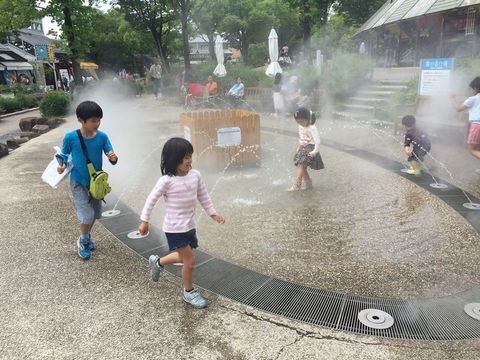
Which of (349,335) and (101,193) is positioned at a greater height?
(101,193)

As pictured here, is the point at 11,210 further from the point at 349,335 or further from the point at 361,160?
the point at 361,160

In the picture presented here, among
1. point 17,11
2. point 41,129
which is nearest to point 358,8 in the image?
point 17,11

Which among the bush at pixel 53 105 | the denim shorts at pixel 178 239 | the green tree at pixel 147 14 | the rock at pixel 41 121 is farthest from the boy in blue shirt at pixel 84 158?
the green tree at pixel 147 14

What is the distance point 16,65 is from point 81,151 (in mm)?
40556

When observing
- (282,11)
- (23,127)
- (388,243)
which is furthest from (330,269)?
(282,11)

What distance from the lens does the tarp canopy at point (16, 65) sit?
122 ft

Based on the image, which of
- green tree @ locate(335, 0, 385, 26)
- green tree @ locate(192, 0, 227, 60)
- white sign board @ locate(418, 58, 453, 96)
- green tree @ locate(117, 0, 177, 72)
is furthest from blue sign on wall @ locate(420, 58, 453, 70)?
green tree @ locate(192, 0, 227, 60)

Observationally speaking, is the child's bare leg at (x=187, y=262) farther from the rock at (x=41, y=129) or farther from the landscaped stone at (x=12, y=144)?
the rock at (x=41, y=129)

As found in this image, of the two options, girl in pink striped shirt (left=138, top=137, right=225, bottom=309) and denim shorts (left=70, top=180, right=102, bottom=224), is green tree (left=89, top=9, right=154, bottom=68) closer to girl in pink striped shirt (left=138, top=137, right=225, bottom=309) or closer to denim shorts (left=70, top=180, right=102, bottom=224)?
denim shorts (left=70, top=180, right=102, bottom=224)

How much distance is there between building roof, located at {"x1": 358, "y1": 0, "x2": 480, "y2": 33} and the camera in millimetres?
15928

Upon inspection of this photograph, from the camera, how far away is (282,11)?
161 ft

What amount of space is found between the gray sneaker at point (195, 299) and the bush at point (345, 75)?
43.3ft

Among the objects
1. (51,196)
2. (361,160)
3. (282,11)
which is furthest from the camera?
(282,11)

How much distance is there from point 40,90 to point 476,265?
33.4 metres
